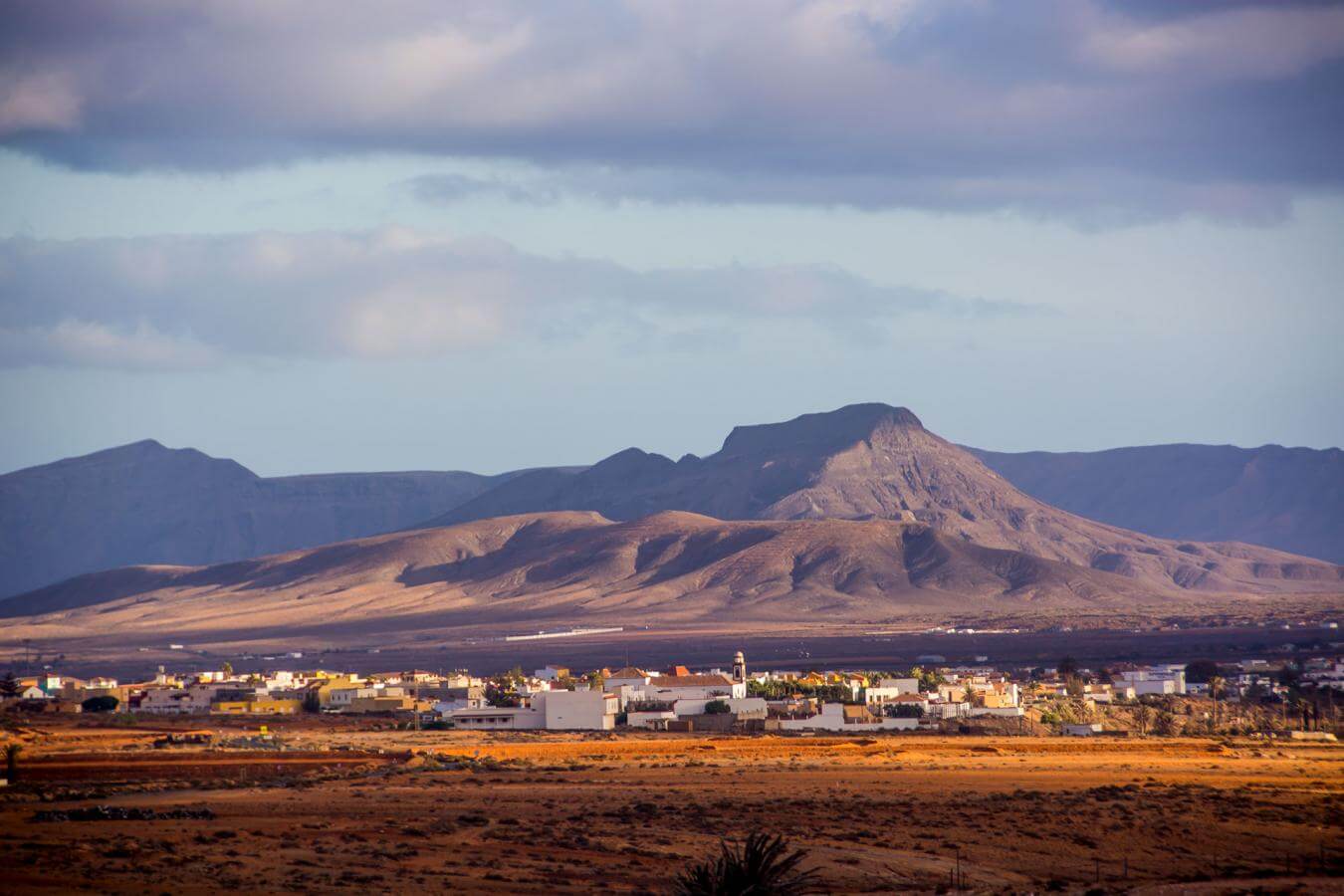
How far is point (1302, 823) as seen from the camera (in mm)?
43750

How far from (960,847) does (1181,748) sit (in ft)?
93.6

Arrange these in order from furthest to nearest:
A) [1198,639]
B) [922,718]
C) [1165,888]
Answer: [1198,639]
[922,718]
[1165,888]

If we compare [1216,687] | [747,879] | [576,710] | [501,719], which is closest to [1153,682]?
[1216,687]

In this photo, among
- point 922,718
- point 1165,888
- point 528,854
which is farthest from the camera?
point 922,718

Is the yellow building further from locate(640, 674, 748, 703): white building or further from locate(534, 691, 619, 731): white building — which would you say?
locate(640, 674, 748, 703): white building

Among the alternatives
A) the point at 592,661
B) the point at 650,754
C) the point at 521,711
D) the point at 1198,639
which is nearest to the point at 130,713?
the point at 521,711

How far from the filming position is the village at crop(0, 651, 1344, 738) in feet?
269

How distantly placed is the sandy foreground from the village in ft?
55.4

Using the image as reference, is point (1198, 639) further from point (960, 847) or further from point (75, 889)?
point (75, 889)

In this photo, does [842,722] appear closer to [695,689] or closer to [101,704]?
[695,689]

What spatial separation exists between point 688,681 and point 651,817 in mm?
55141

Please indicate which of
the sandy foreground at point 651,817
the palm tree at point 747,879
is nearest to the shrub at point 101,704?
the sandy foreground at point 651,817

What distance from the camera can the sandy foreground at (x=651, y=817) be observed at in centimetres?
3556

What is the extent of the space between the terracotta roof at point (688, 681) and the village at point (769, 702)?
0.12 metres
